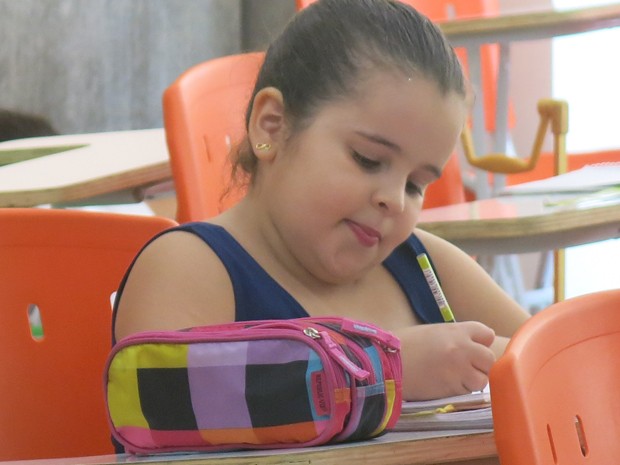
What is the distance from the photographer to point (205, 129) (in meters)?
2.14

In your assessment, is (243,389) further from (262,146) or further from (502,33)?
(502,33)

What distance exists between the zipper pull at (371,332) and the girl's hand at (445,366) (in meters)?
0.20

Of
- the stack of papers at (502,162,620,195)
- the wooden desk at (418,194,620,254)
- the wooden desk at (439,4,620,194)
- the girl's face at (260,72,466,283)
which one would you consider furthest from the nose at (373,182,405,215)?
the wooden desk at (439,4,620,194)

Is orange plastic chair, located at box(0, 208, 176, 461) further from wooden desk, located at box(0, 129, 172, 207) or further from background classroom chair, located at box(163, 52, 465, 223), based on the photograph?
wooden desk, located at box(0, 129, 172, 207)

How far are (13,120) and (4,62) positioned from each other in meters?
0.17

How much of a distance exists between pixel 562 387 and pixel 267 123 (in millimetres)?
606

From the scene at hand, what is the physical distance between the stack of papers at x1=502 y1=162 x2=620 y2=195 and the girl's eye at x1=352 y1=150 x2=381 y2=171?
1.15m

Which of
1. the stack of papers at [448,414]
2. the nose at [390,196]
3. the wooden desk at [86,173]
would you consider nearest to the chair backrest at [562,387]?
the stack of papers at [448,414]

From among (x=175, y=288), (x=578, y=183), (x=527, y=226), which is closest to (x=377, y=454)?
(x=175, y=288)

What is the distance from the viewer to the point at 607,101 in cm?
525

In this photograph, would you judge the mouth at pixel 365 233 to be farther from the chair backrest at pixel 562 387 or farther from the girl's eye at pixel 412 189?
the chair backrest at pixel 562 387

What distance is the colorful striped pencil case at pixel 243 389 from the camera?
0.95m

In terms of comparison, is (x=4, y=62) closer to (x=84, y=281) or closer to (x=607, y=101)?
(x=84, y=281)

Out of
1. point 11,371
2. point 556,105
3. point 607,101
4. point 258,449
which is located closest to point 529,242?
point 556,105
